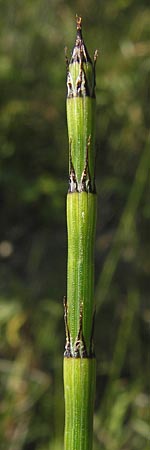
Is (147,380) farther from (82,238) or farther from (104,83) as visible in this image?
(82,238)

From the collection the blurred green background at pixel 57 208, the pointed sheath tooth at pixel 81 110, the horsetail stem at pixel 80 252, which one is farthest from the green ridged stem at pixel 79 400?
→ the blurred green background at pixel 57 208

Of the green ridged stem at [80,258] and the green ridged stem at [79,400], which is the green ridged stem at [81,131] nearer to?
the green ridged stem at [80,258]

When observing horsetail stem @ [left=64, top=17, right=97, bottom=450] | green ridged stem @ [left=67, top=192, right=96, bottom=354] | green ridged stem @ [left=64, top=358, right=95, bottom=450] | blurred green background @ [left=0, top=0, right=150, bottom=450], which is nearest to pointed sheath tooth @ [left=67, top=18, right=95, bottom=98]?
horsetail stem @ [left=64, top=17, right=97, bottom=450]

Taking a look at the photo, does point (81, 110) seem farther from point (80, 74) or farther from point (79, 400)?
point (79, 400)

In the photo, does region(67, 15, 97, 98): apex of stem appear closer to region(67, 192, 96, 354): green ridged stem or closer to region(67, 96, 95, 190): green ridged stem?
region(67, 96, 95, 190): green ridged stem

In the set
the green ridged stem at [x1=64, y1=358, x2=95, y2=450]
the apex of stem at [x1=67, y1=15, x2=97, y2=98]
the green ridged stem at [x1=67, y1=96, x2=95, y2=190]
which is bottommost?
the green ridged stem at [x1=64, y1=358, x2=95, y2=450]

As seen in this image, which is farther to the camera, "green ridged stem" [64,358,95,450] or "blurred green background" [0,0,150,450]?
"blurred green background" [0,0,150,450]

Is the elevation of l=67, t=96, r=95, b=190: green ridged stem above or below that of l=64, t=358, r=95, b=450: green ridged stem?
above

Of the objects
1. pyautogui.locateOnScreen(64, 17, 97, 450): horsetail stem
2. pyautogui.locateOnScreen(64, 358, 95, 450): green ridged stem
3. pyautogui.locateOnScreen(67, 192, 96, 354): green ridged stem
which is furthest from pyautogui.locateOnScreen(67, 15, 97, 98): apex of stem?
pyautogui.locateOnScreen(64, 358, 95, 450): green ridged stem

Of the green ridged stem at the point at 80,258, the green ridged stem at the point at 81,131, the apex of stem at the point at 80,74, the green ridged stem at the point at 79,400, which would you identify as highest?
the apex of stem at the point at 80,74

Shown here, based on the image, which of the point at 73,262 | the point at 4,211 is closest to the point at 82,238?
the point at 73,262
